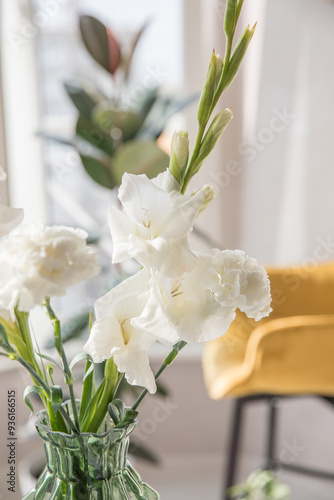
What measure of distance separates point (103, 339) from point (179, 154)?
0.51ft

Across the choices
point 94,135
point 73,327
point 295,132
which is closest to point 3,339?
point 73,327

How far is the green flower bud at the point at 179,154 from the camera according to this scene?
19.1 inches

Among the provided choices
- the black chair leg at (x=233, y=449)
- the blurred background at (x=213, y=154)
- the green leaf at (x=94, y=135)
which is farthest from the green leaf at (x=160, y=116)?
the black chair leg at (x=233, y=449)

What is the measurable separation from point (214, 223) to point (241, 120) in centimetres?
39

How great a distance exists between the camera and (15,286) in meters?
0.43

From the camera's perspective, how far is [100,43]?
5.85 feet

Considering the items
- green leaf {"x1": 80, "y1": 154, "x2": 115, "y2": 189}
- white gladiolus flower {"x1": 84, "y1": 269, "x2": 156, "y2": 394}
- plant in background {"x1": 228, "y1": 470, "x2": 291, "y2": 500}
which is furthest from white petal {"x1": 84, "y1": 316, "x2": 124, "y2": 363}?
green leaf {"x1": 80, "y1": 154, "x2": 115, "y2": 189}

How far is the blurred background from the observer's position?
2.19 metres

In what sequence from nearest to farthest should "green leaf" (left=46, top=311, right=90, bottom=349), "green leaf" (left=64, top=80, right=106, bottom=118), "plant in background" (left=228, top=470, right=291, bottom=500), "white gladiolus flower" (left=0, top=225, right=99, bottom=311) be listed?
"white gladiolus flower" (left=0, top=225, right=99, bottom=311)
"plant in background" (left=228, top=470, right=291, bottom=500)
"green leaf" (left=46, top=311, right=90, bottom=349)
"green leaf" (left=64, top=80, right=106, bottom=118)

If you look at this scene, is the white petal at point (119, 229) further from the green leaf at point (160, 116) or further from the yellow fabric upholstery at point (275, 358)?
the green leaf at point (160, 116)

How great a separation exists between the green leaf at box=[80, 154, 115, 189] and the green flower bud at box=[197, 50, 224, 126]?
131 cm

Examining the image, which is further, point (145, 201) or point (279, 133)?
point (279, 133)

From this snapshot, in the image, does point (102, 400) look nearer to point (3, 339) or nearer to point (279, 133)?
point (3, 339)

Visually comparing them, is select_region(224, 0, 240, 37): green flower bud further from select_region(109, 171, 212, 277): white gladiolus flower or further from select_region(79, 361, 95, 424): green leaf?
select_region(79, 361, 95, 424): green leaf
